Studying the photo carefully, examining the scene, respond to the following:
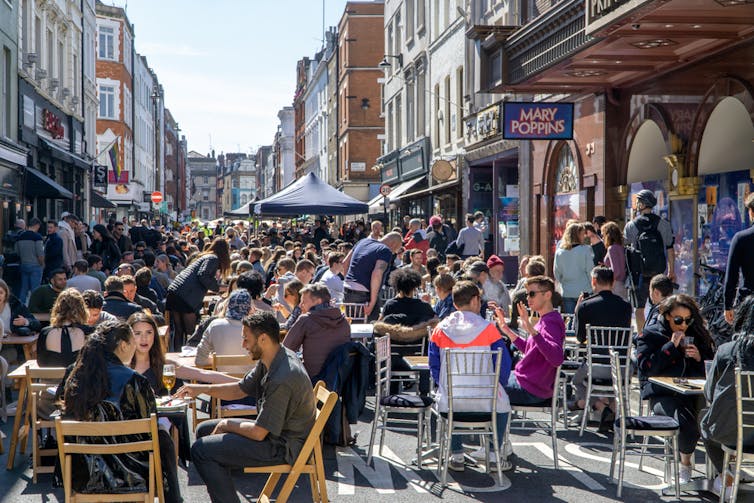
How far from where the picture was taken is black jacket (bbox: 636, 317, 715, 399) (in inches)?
305

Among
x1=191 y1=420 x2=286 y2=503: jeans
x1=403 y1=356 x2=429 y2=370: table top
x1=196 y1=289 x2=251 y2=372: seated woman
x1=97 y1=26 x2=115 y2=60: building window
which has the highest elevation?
x1=97 y1=26 x2=115 y2=60: building window

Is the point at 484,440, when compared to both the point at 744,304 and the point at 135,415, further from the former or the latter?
the point at 135,415

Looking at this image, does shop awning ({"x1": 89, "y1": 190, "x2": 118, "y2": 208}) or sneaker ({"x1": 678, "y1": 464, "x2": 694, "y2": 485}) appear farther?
shop awning ({"x1": 89, "y1": 190, "x2": 118, "y2": 208})

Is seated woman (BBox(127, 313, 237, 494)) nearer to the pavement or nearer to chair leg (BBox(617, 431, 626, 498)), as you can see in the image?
the pavement

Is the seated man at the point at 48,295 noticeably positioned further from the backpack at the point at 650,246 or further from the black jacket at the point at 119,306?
the backpack at the point at 650,246

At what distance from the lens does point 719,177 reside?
13.3 m

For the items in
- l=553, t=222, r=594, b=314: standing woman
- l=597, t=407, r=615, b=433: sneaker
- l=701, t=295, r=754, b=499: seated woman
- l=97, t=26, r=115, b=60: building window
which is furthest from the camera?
l=97, t=26, r=115, b=60: building window

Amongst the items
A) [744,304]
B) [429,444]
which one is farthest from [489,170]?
[744,304]

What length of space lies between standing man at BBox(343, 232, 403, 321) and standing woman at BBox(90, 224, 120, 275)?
41.2ft

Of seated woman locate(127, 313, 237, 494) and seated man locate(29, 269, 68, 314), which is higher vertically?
seated man locate(29, 269, 68, 314)

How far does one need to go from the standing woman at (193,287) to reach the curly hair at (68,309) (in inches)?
166

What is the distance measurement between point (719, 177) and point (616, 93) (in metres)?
4.02

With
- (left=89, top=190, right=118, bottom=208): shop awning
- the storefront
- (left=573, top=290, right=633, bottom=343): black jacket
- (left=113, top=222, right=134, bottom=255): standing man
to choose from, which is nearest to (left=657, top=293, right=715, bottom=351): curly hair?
(left=573, top=290, right=633, bottom=343): black jacket

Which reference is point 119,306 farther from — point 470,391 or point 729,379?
point 729,379
